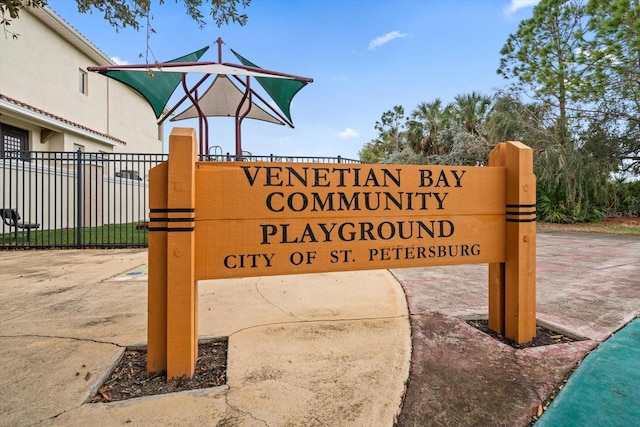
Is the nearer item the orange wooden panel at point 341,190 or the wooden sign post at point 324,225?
the wooden sign post at point 324,225

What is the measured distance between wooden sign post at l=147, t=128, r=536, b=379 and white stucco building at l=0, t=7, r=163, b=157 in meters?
10.2

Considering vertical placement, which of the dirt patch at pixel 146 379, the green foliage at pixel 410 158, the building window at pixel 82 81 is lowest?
the dirt patch at pixel 146 379

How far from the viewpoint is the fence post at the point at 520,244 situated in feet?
8.82

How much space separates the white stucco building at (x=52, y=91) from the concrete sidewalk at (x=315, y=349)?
817 cm

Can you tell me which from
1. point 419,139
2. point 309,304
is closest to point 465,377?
point 309,304

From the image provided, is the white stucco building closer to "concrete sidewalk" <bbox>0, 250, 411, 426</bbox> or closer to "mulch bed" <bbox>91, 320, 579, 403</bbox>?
"concrete sidewalk" <bbox>0, 250, 411, 426</bbox>

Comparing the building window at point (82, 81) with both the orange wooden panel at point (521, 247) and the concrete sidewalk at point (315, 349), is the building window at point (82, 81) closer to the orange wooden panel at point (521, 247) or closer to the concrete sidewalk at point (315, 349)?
the concrete sidewalk at point (315, 349)

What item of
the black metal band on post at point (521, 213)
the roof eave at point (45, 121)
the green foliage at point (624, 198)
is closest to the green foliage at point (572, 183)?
the green foliage at point (624, 198)

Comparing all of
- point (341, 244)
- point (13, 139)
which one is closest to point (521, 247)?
point (341, 244)

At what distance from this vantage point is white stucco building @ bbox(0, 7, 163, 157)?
9.95m

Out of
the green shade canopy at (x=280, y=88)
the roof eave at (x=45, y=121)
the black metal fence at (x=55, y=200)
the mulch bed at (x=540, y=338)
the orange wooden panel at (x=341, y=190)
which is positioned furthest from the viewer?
the roof eave at (x=45, y=121)

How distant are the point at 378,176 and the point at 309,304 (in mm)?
1774

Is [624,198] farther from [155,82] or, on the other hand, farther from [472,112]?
[155,82]

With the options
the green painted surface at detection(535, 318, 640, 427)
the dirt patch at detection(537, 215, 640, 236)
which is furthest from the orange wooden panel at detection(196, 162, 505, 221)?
the dirt patch at detection(537, 215, 640, 236)
